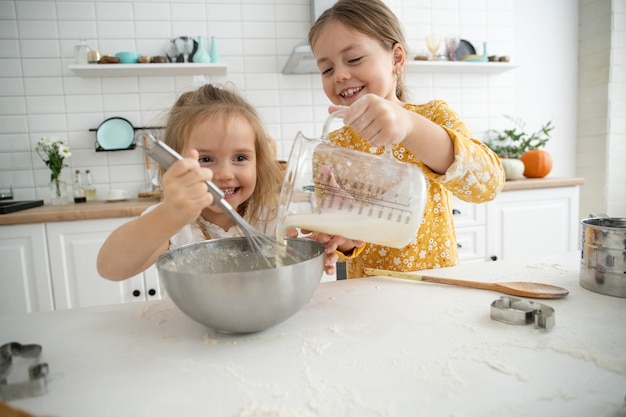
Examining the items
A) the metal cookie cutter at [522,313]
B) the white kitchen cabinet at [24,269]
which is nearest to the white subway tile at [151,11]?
the white kitchen cabinet at [24,269]

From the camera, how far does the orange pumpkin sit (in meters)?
2.18

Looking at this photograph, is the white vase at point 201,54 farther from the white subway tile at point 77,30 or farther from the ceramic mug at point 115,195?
the ceramic mug at point 115,195

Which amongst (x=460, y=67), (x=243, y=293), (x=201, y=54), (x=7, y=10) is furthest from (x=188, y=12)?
(x=243, y=293)

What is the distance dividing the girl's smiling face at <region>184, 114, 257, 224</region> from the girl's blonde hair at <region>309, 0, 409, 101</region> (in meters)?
0.32

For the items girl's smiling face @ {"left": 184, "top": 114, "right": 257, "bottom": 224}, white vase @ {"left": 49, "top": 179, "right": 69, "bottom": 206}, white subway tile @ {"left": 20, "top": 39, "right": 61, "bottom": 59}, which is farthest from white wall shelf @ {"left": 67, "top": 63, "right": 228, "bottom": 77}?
girl's smiling face @ {"left": 184, "top": 114, "right": 257, "bottom": 224}

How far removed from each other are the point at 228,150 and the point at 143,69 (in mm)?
1371

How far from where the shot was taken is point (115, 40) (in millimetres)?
2039

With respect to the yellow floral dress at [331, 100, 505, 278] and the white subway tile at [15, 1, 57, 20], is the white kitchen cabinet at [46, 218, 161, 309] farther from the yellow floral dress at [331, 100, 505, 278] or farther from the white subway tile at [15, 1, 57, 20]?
the white subway tile at [15, 1, 57, 20]

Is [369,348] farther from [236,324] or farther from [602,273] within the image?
[602,273]

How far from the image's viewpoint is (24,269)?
1572 mm

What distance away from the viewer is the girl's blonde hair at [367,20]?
0.93 metres

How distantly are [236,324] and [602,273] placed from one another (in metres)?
0.55

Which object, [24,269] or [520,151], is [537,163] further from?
[24,269]

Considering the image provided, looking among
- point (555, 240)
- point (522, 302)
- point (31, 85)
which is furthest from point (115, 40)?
point (555, 240)
